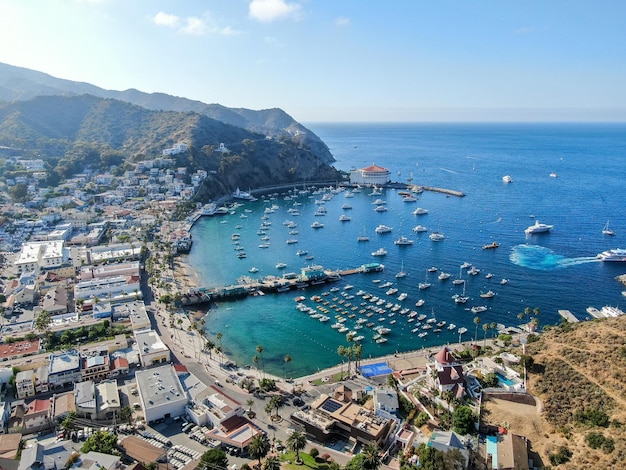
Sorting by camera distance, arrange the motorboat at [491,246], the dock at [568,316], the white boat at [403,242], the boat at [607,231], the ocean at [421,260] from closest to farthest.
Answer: the ocean at [421,260]
the dock at [568,316]
the motorboat at [491,246]
the white boat at [403,242]
the boat at [607,231]

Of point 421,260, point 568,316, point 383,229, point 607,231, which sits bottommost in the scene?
point 421,260

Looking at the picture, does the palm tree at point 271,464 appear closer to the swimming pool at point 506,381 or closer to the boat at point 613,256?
the swimming pool at point 506,381

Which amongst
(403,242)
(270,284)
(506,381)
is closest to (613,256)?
(403,242)

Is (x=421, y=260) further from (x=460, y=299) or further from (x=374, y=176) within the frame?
(x=374, y=176)

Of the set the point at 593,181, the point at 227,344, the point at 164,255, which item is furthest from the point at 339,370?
the point at 593,181

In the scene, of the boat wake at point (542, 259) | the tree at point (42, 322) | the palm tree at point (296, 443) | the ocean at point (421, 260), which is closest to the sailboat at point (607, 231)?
the ocean at point (421, 260)

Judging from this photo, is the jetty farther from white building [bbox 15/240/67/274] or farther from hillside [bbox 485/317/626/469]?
hillside [bbox 485/317/626/469]
